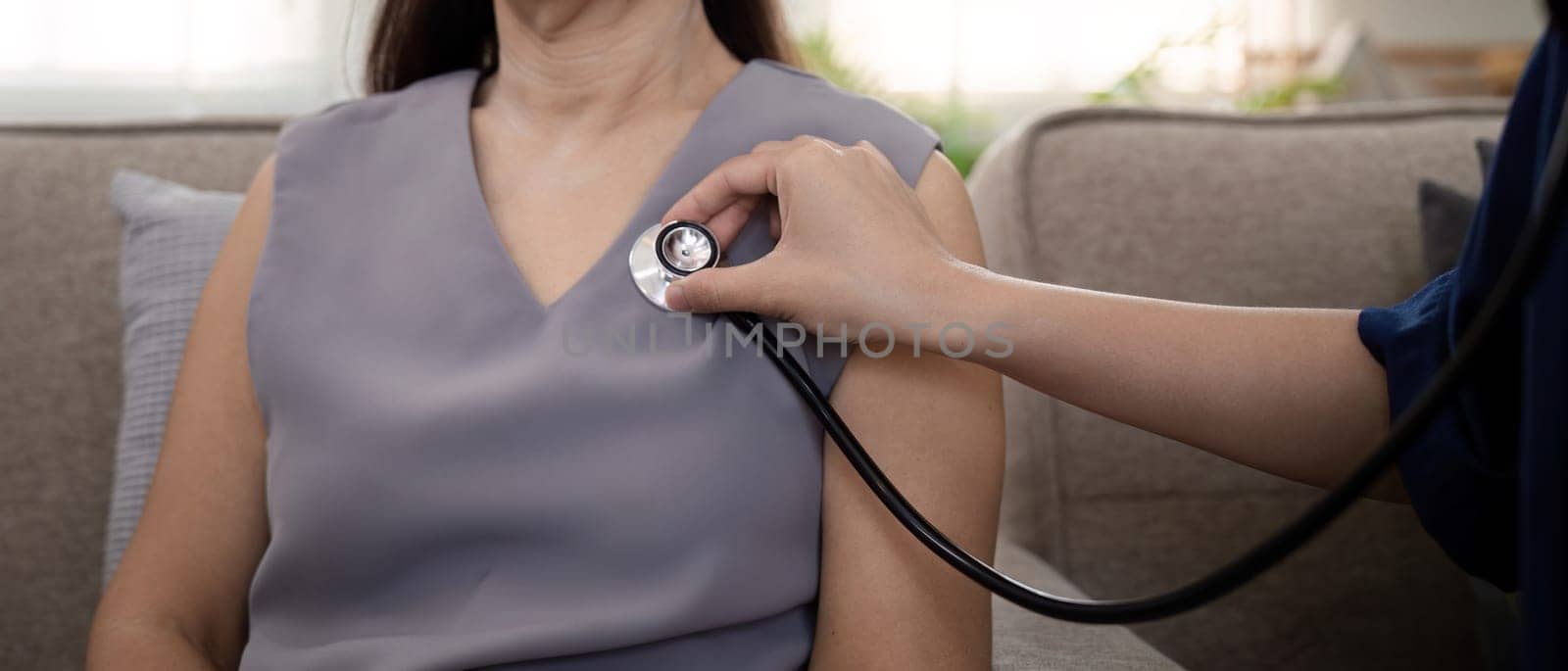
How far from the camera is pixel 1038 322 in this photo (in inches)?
24.2

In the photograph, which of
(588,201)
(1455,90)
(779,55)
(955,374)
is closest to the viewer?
(955,374)

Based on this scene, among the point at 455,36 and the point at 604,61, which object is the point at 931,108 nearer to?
the point at 455,36

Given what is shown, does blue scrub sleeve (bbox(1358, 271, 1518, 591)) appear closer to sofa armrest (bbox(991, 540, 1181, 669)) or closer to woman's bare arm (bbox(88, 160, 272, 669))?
sofa armrest (bbox(991, 540, 1181, 669))

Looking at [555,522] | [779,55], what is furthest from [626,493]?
[779,55]

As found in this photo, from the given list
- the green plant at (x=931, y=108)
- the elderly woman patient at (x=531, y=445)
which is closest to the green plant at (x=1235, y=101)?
the green plant at (x=931, y=108)

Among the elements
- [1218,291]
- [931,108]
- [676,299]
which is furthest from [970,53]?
→ [676,299]

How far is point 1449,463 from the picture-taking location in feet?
1.67

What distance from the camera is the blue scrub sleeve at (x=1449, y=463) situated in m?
0.50

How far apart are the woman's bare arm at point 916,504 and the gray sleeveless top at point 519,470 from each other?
23 mm

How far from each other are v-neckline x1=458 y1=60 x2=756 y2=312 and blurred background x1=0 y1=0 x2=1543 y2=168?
1803mm

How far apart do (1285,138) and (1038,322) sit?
719 mm

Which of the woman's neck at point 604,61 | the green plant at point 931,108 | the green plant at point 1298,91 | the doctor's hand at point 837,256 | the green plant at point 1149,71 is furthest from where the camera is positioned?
the green plant at point 1149,71

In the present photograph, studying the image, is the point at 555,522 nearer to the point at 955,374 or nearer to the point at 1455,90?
the point at 955,374

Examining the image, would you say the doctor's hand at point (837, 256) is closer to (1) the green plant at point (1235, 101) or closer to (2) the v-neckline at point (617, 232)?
(2) the v-neckline at point (617, 232)
